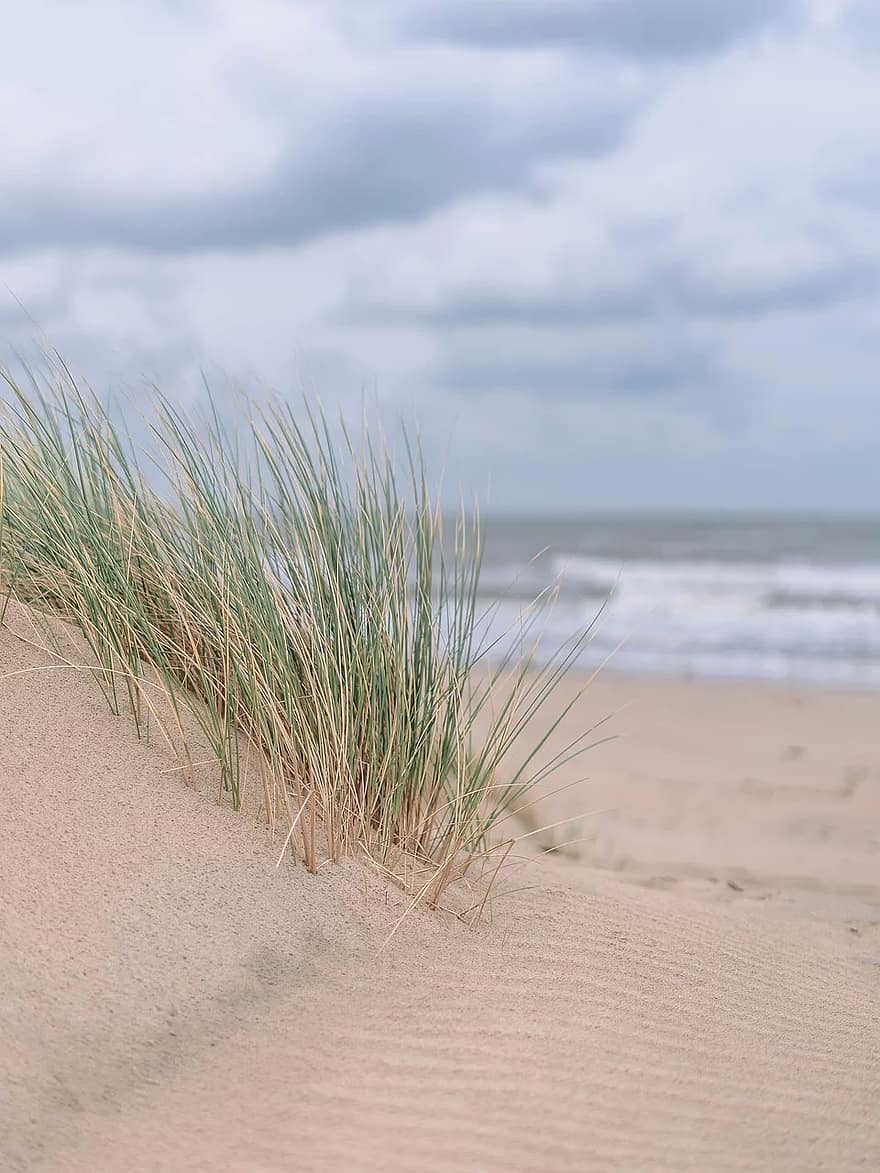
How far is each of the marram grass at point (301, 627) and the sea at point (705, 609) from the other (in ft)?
0.87

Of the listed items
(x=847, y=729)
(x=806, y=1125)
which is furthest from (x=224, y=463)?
(x=847, y=729)

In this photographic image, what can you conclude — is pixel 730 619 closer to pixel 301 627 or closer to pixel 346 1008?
pixel 301 627

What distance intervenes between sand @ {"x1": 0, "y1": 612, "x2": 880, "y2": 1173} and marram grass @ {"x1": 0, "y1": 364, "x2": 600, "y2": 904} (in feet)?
0.53

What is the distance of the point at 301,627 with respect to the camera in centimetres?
304

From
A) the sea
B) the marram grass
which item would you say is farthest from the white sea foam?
the marram grass

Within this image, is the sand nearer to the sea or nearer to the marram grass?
the marram grass

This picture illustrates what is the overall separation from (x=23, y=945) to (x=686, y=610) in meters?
14.1

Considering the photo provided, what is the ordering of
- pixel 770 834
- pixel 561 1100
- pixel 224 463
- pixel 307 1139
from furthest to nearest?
pixel 770 834
pixel 224 463
pixel 561 1100
pixel 307 1139

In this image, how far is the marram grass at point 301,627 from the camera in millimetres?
2881

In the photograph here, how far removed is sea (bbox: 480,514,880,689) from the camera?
10.4 m

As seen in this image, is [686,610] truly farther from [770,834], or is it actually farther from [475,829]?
[475,829]

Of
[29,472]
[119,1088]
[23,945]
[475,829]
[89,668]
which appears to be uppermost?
[29,472]

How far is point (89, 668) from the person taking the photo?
3.06 metres

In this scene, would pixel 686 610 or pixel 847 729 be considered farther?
pixel 686 610
